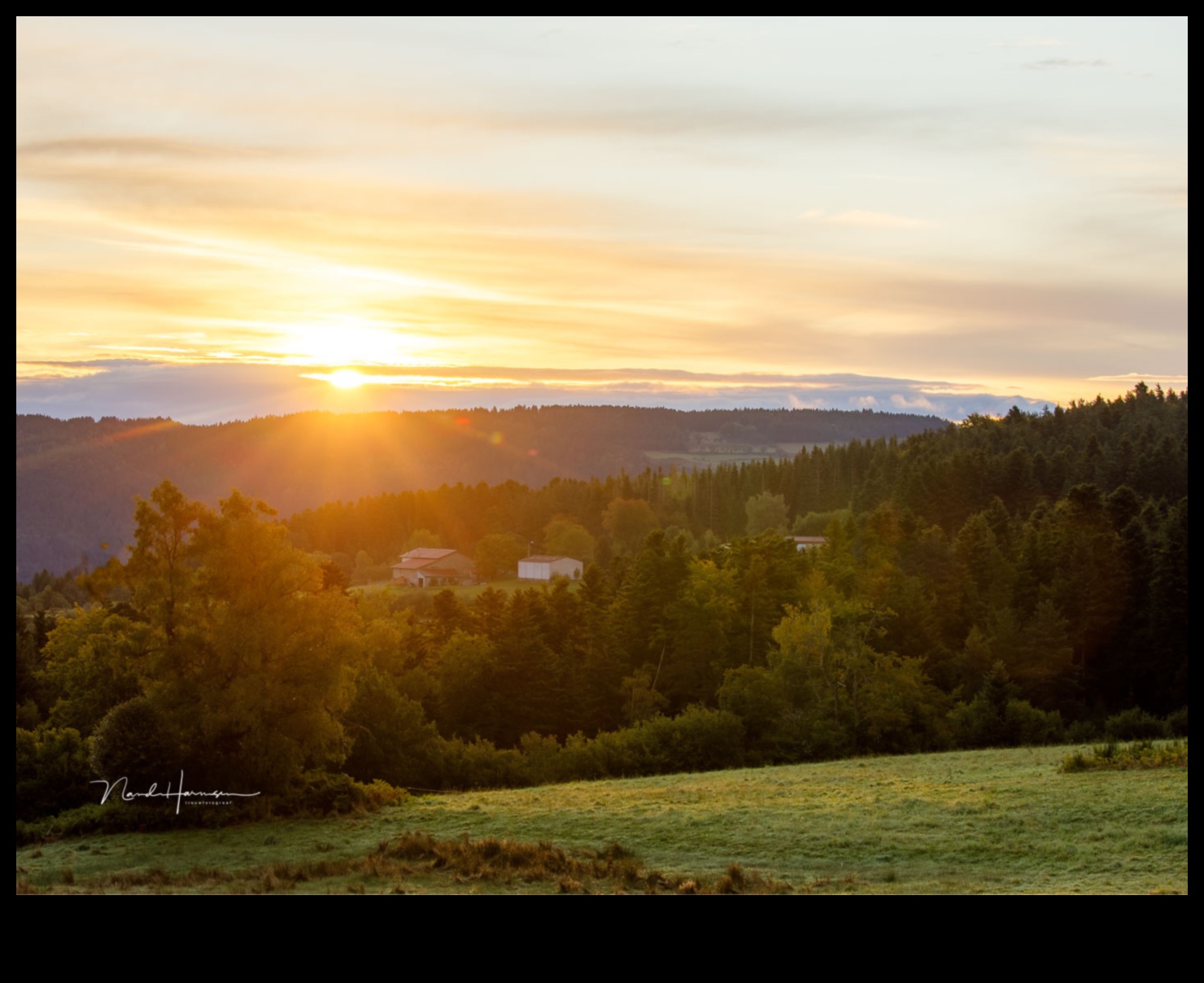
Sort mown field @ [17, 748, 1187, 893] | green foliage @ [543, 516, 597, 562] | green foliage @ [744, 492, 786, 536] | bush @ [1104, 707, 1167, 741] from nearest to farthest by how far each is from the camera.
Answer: mown field @ [17, 748, 1187, 893] → bush @ [1104, 707, 1167, 741] → green foliage @ [744, 492, 786, 536] → green foliage @ [543, 516, 597, 562]

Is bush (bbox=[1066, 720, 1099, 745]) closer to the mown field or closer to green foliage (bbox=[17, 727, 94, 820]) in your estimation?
the mown field

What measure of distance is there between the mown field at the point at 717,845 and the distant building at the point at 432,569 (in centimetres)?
9006

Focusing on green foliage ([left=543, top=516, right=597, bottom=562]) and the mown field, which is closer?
the mown field

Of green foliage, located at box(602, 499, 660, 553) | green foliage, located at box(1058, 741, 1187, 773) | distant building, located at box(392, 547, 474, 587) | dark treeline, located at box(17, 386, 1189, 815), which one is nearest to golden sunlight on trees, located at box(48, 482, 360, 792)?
dark treeline, located at box(17, 386, 1189, 815)

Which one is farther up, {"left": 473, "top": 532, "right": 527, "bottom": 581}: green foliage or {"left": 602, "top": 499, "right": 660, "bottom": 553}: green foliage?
{"left": 602, "top": 499, "right": 660, "bottom": 553}: green foliage

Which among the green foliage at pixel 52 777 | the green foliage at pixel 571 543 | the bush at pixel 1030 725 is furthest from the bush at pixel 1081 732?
the green foliage at pixel 571 543

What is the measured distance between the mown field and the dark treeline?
3.91 metres

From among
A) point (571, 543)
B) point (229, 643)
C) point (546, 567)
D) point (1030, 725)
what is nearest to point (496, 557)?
point (546, 567)

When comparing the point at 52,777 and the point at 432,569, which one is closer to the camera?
the point at 52,777

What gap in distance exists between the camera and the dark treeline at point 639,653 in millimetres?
25703

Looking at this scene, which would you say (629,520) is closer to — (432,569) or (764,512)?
(764,512)

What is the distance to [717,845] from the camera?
19.4 m

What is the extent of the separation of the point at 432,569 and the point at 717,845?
104m

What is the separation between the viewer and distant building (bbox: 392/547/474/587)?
384 ft
